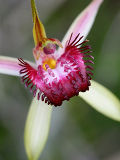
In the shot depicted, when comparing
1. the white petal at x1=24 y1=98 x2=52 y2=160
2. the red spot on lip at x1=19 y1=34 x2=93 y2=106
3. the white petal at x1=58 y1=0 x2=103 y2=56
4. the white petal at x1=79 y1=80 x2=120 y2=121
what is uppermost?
the white petal at x1=58 y1=0 x2=103 y2=56

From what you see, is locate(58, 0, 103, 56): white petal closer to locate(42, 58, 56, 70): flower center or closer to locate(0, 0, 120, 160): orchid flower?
Result: locate(0, 0, 120, 160): orchid flower

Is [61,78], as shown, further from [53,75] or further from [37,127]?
[37,127]

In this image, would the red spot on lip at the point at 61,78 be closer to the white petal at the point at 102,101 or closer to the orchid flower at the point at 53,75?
the orchid flower at the point at 53,75

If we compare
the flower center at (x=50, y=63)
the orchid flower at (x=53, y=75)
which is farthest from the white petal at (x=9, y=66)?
the flower center at (x=50, y=63)

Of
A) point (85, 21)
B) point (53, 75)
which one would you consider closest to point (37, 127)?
point (53, 75)

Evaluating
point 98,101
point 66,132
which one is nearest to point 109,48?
point 66,132

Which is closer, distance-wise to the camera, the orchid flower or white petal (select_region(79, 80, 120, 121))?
the orchid flower

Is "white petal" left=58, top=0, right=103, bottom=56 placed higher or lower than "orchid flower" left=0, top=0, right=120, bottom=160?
higher

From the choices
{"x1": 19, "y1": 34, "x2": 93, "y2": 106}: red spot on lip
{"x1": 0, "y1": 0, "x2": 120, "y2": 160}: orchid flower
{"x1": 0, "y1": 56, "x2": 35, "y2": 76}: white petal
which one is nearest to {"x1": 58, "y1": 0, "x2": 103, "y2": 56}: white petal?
{"x1": 0, "y1": 0, "x2": 120, "y2": 160}: orchid flower
